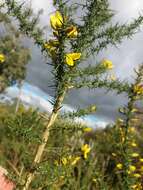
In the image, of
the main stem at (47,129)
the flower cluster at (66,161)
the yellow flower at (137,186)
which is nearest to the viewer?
the main stem at (47,129)

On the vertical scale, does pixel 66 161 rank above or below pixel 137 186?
below

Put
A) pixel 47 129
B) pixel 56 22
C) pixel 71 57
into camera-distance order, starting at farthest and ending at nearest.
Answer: pixel 47 129 < pixel 71 57 < pixel 56 22

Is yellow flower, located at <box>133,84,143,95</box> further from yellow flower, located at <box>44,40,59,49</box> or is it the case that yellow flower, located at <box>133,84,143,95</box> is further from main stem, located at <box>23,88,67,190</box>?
yellow flower, located at <box>44,40,59,49</box>

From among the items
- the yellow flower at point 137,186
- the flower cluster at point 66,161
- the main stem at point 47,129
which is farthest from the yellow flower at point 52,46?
the yellow flower at point 137,186

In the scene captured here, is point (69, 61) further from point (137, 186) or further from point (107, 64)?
point (137, 186)

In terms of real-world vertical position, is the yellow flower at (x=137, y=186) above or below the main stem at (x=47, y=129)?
above

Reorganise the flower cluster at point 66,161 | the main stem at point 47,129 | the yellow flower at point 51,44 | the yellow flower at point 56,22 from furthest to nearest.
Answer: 1. the flower cluster at point 66,161
2. the main stem at point 47,129
3. the yellow flower at point 51,44
4. the yellow flower at point 56,22

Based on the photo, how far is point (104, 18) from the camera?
2.82 m

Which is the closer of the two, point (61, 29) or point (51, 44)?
point (61, 29)

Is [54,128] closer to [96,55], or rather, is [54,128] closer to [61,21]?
[96,55]

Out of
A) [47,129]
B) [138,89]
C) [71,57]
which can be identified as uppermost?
[138,89]

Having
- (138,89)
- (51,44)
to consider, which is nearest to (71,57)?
(51,44)

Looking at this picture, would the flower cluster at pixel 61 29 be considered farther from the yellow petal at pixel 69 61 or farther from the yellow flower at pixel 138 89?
the yellow flower at pixel 138 89

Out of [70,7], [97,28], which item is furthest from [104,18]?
[70,7]
